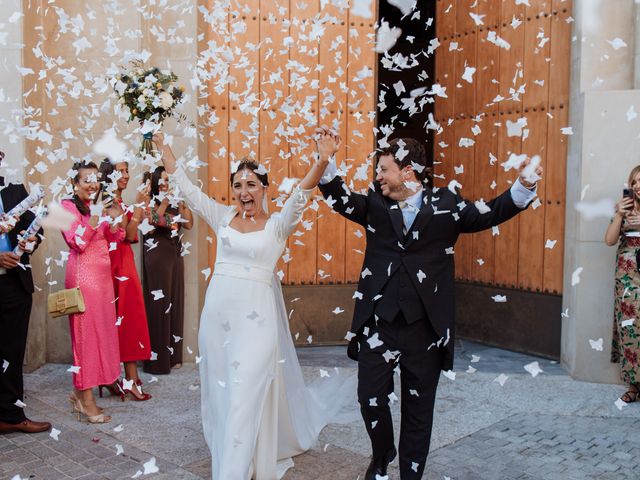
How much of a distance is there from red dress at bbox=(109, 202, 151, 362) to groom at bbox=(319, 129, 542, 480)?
2.85 m

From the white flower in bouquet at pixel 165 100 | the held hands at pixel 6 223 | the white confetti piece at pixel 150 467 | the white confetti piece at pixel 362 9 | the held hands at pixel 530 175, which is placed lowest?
the white confetti piece at pixel 150 467

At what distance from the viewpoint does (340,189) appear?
4.21 meters

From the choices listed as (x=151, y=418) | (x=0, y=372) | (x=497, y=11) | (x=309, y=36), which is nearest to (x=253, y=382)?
(x=151, y=418)

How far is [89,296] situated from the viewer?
18.7 feet

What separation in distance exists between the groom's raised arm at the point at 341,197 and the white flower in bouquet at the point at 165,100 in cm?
171

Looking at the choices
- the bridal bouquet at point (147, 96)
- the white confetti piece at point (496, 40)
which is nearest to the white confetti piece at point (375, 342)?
the bridal bouquet at point (147, 96)

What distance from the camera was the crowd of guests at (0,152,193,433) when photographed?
545 cm

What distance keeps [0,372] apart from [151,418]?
1210mm

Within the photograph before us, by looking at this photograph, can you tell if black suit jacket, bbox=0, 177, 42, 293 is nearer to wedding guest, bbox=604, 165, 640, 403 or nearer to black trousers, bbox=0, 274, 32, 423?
→ black trousers, bbox=0, 274, 32, 423

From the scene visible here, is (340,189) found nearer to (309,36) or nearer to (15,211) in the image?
(15,211)

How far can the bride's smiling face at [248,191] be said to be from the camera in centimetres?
444

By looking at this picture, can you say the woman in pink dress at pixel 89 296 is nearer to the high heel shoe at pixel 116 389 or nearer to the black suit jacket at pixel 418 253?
Result: the high heel shoe at pixel 116 389

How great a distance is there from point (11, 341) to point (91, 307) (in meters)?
0.67

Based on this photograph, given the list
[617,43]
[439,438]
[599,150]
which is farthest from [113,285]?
[617,43]
